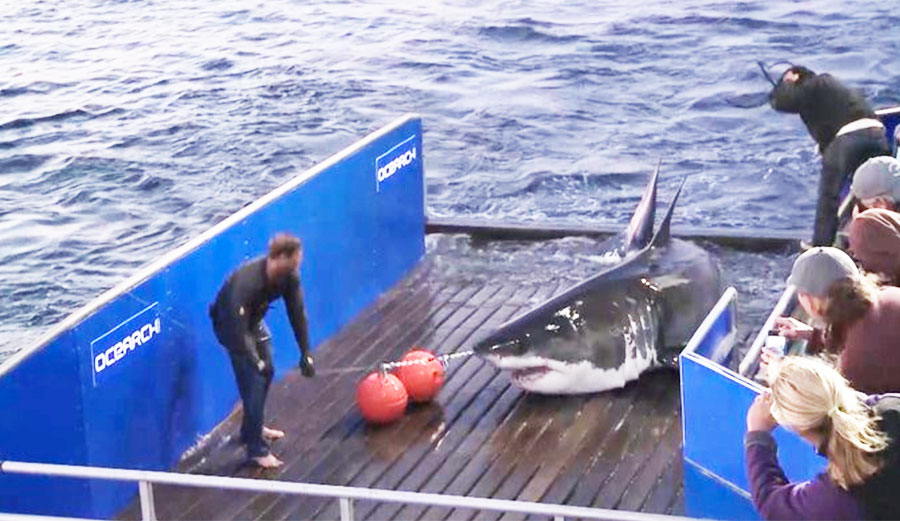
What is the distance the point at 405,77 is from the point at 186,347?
23.1 metres

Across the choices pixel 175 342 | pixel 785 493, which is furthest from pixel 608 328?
pixel 785 493

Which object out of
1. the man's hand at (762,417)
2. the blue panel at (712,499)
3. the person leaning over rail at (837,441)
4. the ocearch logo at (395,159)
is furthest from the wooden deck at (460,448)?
the person leaning over rail at (837,441)

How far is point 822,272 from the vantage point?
7195 mm

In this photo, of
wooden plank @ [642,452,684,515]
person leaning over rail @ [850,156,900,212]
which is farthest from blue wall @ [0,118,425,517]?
person leaning over rail @ [850,156,900,212]

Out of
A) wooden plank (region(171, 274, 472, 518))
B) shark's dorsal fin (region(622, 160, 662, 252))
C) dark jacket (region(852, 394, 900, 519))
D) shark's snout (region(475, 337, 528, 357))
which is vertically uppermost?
dark jacket (region(852, 394, 900, 519))

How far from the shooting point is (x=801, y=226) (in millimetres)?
21656

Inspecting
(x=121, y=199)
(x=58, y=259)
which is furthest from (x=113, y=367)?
(x=121, y=199)

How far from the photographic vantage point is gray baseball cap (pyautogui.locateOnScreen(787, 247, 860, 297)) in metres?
7.18

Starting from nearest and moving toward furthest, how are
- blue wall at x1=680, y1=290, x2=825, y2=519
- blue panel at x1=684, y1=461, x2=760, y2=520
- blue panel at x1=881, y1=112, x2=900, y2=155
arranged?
blue wall at x1=680, y1=290, x2=825, y2=519, blue panel at x1=684, y1=461, x2=760, y2=520, blue panel at x1=881, y1=112, x2=900, y2=155

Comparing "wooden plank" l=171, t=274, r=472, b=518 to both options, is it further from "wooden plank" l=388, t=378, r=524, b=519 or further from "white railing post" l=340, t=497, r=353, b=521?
"white railing post" l=340, t=497, r=353, b=521

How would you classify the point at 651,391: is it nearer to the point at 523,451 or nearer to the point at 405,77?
the point at 523,451

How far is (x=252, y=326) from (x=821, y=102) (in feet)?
18.7

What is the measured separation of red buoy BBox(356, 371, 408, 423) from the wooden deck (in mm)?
109

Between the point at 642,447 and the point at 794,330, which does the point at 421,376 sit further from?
the point at 794,330
